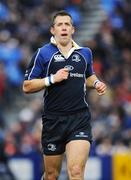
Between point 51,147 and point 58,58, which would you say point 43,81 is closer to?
point 58,58

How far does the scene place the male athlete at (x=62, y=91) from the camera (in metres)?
11.5

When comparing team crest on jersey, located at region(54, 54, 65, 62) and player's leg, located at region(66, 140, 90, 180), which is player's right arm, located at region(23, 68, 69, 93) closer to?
team crest on jersey, located at region(54, 54, 65, 62)

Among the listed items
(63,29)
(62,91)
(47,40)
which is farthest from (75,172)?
(47,40)

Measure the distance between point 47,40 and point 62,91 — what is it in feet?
33.4

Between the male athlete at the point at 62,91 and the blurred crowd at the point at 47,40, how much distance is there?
196 inches

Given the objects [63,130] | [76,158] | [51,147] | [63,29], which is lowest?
[76,158]

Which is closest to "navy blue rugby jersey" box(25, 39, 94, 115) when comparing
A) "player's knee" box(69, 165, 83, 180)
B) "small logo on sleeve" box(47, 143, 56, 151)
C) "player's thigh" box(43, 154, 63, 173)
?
"small logo on sleeve" box(47, 143, 56, 151)

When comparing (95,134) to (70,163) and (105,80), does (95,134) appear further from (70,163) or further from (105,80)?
(70,163)

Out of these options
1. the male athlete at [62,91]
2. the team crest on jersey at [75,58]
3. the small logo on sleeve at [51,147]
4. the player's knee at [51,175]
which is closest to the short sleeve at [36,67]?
the male athlete at [62,91]

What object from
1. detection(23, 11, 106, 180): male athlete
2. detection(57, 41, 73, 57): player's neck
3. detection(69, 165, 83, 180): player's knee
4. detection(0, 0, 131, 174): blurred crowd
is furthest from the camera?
detection(0, 0, 131, 174): blurred crowd

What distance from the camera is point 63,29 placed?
37.6ft

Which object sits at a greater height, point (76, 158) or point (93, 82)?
point (93, 82)

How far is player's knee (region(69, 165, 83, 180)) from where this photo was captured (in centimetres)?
1124

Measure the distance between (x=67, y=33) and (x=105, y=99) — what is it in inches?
349
